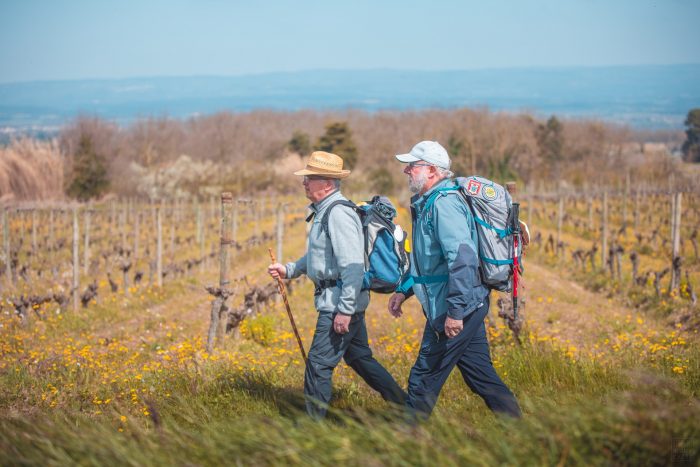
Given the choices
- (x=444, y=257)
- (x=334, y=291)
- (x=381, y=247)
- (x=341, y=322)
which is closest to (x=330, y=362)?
(x=341, y=322)

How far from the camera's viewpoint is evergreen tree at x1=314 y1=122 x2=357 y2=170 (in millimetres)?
56625

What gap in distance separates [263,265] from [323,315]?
48.4 feet

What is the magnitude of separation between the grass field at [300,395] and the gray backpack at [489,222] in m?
0.85

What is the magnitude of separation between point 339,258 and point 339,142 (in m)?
52.6

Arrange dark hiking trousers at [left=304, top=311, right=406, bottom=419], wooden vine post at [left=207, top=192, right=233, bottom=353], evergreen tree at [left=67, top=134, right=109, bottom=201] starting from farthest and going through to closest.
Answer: evergreen tree at [left=67, top=134, right=109, bottom=201] < wooden vine post at [left=207, top=192, right=233, bottom=353] < dark hiking trousers at [left=304, top=311, right=406, bottom=419]

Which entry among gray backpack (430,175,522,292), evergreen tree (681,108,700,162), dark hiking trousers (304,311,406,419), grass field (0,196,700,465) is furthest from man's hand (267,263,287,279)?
evergreen tree (681,108,700,162)

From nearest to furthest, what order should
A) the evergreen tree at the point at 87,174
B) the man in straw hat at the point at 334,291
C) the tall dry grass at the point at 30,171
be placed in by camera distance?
the man in straw hat at the point at 334,291
the tall dry grass at the point at 30,171
the evergreen tree at the point at 87,174

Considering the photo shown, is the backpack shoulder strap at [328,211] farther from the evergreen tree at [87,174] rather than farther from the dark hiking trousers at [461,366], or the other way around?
the evergreen tree at [87,174]

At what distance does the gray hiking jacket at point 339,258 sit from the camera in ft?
16.3

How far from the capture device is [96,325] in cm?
1250

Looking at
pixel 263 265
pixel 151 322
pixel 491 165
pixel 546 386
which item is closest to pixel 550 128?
pixel 491 165

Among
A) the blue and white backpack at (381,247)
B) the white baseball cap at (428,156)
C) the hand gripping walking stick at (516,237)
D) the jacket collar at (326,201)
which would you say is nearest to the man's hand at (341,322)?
Result: the blue and white backpack at (381,247)

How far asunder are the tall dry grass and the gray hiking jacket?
137 feet

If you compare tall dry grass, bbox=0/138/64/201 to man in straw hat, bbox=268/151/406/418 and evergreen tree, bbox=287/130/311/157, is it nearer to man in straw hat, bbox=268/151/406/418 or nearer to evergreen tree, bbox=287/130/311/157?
evergreen tree, bbox=287/130/311/157
